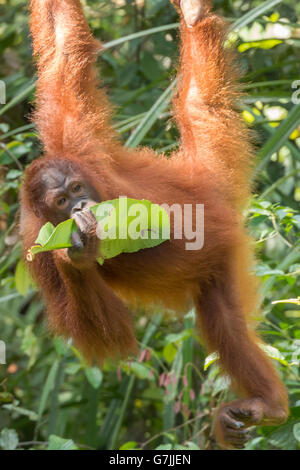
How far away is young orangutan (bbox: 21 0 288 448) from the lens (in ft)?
7.89

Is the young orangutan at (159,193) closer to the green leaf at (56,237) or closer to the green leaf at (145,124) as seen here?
the green leaf at (145,124)

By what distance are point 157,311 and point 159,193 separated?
1.69 feet

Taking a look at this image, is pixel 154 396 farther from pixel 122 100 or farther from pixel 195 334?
pixel 122 100

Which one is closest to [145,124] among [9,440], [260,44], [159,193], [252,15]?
[159,193]

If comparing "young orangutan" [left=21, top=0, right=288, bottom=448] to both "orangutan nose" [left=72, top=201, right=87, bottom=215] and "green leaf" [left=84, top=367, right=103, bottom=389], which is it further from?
"green leaf" [left=84, top=367, right=103, bottom=389]

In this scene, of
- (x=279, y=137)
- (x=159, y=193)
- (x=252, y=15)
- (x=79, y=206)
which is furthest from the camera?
(x=252, y=15)

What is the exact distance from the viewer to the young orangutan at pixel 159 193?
2.40 m

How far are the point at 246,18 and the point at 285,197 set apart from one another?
3.04 ft

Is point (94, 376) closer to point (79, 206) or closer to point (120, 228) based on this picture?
point (79, 206)

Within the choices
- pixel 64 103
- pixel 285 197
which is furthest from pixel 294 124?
pixel 64 103

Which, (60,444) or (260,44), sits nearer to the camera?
(60,444)

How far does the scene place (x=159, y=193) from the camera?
250 cm

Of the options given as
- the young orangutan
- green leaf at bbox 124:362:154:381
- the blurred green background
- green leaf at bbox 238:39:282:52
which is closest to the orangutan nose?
the young orangutan

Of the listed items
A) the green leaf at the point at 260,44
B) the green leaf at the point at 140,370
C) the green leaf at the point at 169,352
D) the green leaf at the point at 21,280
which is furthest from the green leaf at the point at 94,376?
the green leaf at the point at 260,44
